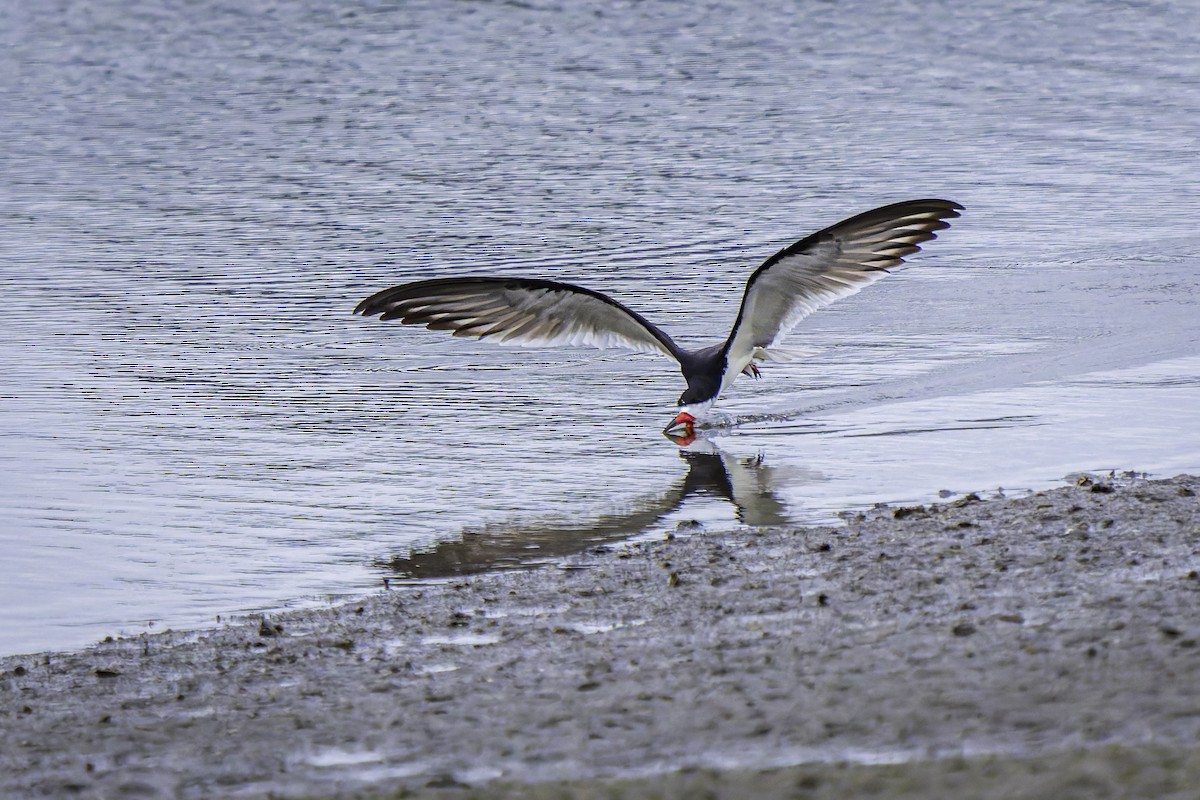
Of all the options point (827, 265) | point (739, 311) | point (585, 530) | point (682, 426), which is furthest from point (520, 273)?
point (585, 530)

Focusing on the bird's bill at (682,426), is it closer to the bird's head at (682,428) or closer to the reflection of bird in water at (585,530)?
the bird's head at (682,428)

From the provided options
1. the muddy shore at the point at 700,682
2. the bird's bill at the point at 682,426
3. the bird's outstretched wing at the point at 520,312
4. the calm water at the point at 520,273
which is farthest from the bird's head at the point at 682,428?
the muddy shore at the point at 700,682

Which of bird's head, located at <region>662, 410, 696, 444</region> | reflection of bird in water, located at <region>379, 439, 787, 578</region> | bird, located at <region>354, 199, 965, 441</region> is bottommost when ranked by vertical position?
reflection of bird in water, located at <region>379, 439, 787, 578</region>

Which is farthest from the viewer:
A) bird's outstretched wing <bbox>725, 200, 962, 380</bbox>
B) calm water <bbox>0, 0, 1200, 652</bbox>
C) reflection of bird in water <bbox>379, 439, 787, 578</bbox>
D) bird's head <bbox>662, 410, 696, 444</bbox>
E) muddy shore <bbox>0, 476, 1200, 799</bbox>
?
bird's head <bbox>662, 410, 696, 444</bbox>

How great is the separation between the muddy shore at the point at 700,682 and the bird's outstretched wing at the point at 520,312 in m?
2.37

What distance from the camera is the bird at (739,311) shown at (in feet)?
25.5

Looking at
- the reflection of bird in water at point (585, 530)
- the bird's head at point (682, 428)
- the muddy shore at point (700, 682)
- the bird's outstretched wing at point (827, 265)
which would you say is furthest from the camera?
the bird's head at point (682, 428)

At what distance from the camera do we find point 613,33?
2636 centimetres

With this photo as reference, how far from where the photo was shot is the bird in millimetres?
7773

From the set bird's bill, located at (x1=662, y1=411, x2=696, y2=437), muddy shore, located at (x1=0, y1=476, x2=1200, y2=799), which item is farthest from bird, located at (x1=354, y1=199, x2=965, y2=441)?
muddy shore, located at (x1=0, y1=476, x2=1200, y2=799)

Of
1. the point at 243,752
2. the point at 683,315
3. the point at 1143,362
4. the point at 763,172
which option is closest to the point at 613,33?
the point at 763,172

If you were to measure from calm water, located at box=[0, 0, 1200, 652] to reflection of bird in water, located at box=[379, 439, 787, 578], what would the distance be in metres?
0.03

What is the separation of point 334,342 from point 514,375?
132 centimetres

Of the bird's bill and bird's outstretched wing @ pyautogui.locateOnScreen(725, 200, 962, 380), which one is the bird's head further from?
bird's outstretched wing @ pyautogui.locateOnScreen(725, 200, 962, 380)
